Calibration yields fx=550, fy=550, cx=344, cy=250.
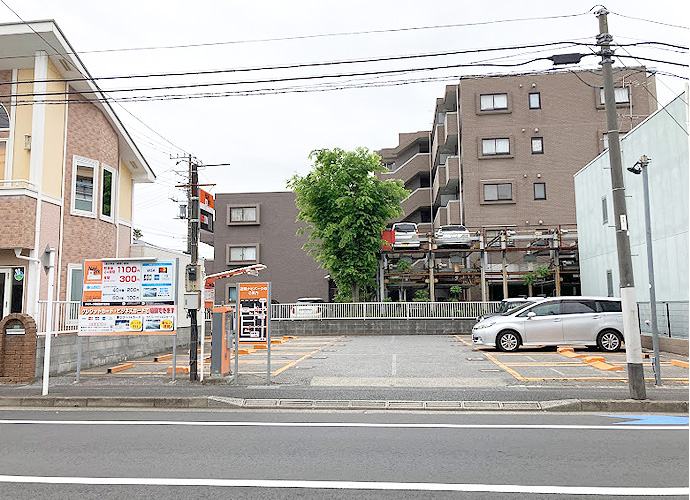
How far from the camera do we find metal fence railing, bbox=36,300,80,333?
1347 cm

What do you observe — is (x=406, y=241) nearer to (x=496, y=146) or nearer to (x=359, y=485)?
(x=496, y=146)

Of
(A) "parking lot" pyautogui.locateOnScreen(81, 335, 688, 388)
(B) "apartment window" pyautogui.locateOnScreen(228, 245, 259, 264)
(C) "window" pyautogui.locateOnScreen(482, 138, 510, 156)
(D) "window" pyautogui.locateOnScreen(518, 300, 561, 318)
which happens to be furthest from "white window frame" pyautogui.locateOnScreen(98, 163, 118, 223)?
(C) "window" pyautogui.locateOnScreen(482, 138, 510, 156)

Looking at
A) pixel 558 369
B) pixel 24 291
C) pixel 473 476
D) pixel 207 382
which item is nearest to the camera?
pixel 473 476

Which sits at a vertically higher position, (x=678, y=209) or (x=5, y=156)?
(x=5, y=156)

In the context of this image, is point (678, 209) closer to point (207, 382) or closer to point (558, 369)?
point (558, 369)

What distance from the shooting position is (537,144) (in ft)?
110

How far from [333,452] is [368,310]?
20.7 m

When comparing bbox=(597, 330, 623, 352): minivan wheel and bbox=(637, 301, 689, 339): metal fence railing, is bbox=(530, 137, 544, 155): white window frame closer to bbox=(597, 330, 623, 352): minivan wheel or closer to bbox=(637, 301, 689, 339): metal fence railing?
bbox=(637, 301, 689, 339): metal fence railing

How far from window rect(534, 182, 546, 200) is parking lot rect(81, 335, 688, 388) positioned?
17408 millimetres

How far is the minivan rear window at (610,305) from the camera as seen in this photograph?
1622 centimetres

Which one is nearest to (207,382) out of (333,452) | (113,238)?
(333,452)

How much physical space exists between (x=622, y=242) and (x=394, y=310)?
1753 centimetres

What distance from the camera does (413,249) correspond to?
91.7 ft

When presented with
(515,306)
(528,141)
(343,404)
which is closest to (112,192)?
(343,404)
